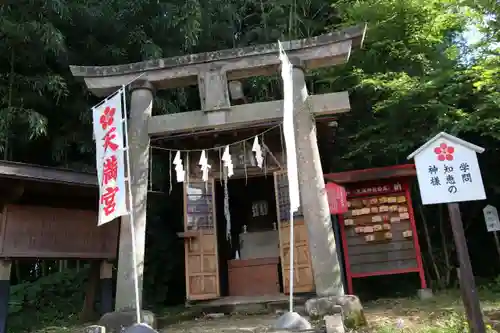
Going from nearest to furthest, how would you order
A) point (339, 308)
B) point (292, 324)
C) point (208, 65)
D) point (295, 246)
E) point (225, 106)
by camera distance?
point (292, 324)
point (339, 308)
point (225, 106)
point (208, 65)
point (295, 246)

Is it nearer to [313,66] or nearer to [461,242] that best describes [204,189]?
[313,66]

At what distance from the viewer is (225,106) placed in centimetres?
766

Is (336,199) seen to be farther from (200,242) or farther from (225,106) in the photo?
(200,242)

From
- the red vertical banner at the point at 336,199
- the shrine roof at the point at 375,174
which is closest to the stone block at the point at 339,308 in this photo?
the red vertical banner at the point at 336,199

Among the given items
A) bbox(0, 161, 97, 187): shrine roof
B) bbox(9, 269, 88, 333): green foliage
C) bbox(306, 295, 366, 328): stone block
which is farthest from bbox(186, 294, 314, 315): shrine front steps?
bbox(9, 269, 88, 333): green foliage

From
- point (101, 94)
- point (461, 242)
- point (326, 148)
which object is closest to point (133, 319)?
point (101, 94)

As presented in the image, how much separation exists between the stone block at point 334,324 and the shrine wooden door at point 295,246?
2453 mm

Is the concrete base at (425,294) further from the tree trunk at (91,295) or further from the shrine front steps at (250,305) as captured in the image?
the tree trunk at (91,295)

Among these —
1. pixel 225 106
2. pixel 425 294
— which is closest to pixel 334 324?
pixel 425 294

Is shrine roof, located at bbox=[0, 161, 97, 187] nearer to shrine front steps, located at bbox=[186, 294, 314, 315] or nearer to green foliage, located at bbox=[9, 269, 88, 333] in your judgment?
shrine front steps, located at bbox=[186, 294, 314, 315]

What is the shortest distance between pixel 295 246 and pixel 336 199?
4.14ft

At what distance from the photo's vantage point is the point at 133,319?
6.51 meters

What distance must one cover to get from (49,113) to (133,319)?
593 cm

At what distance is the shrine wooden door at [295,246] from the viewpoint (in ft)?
27.6
